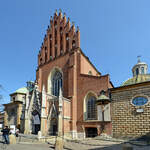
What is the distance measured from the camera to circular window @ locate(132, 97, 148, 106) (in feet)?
59.6

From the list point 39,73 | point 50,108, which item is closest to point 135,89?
point 50,108

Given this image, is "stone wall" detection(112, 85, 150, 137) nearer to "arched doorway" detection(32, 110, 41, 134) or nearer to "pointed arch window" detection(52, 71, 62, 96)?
"pointed arch window" detection(52, 71, 62, 96)

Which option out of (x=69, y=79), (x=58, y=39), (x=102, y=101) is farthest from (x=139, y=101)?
(x=58, y=39)

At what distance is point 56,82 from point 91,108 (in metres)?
9.95

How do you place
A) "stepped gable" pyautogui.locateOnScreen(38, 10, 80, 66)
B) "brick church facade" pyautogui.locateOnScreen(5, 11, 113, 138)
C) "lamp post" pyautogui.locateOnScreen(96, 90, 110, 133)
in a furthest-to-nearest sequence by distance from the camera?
"stepped gable" pyautogui.locateOnScreen(38, 10, 80, 66) → "brick church facade" pyautogui.locateOnScreen(5, 11, 113, 138) → "lamp post" pyautogui.locateOnScreen(96, 90, 110, 133)

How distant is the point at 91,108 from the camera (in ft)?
75.4

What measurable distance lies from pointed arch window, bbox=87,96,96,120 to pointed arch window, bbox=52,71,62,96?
25.5ft

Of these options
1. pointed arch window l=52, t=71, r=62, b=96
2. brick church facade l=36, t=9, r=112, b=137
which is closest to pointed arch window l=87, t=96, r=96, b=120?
brick church facade l=36, t=9, r=112, b=137

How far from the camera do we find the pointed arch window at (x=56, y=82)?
28.7 meters

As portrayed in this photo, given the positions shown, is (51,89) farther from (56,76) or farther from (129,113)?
(129,113)

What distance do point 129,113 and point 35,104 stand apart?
15.4 metres

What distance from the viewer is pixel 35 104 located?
25.0 m

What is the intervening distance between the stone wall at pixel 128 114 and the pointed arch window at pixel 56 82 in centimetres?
1189

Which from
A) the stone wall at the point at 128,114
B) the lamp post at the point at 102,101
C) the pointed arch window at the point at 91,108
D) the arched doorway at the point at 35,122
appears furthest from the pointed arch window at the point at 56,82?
the stone wall at the point at 128,114
